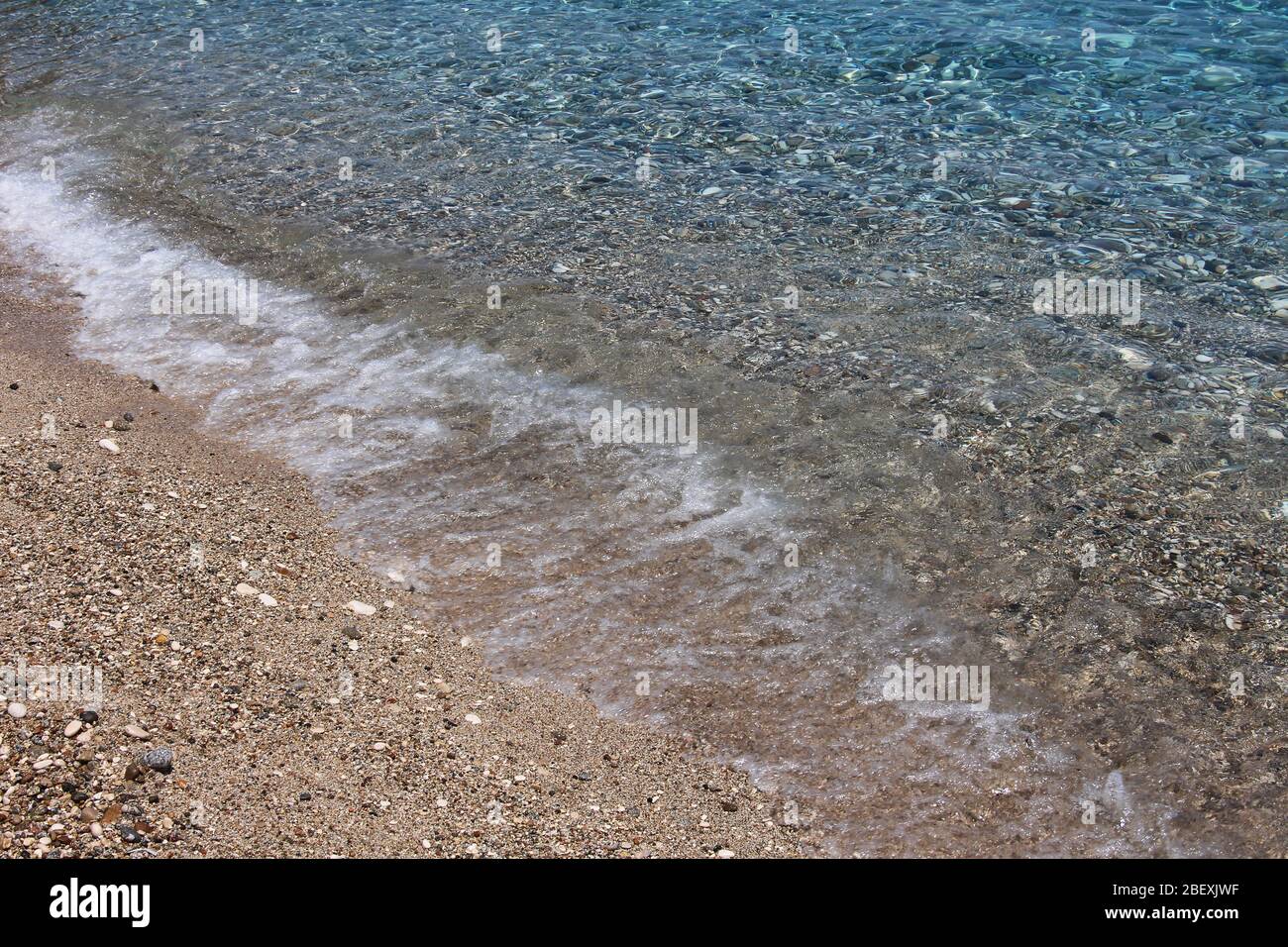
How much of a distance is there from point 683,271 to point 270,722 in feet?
19.0

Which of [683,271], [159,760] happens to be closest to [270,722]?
[159,760]

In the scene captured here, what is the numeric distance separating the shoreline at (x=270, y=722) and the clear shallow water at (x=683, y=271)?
0.36m

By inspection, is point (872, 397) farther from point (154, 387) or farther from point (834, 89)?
point (834, 89)

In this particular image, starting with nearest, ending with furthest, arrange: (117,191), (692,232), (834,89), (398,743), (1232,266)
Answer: (398,743) → (1232,266) → (692,232) → (117,191) → (834,89)

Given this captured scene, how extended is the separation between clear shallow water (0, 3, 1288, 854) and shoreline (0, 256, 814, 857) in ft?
1.19

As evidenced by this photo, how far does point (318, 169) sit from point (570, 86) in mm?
3428

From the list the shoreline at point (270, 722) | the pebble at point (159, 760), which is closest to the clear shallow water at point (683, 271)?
the shoreline at point (270, 722)

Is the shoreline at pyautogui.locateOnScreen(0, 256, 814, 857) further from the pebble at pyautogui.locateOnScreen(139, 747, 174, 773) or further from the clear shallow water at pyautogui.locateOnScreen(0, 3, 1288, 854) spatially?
the clear shallow water at pyautogui.locateOnScreen(0, 3, 1288, 854)

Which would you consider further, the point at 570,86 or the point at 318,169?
the point at 570,86

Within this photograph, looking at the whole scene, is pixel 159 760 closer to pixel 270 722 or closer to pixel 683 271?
pixel 270 722

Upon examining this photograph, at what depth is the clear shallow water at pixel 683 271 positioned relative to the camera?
586cm

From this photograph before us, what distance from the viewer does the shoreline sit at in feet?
15.2

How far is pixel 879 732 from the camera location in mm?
5484
